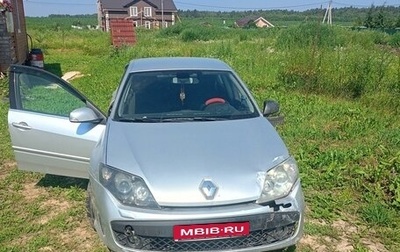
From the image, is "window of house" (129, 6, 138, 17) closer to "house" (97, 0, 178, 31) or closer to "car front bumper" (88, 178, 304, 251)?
"house" (97, 0, 178, 31)

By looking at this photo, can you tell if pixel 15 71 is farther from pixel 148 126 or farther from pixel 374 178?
pixel 374 178

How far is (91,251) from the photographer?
291cm

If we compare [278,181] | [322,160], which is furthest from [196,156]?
[322,160]

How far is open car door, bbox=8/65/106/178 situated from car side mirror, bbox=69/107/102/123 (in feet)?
0.09

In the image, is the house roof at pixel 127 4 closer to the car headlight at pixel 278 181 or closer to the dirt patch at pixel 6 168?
the dirt patch at pixel 6 168

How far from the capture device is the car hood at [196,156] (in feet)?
7.33

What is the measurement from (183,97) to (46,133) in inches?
52.3

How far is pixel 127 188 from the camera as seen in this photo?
7.64 ft

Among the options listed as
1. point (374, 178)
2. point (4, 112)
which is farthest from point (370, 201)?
point (4, 112)

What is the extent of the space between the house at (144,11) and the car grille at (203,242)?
5791 centimetres

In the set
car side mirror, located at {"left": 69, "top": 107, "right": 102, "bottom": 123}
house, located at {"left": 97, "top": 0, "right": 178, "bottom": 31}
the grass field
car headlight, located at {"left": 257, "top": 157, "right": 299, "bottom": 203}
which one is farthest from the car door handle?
house, located at {"left": 97, "top": 0, "right": 178, "bottom": 31}

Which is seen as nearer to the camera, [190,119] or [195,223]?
[195,223]

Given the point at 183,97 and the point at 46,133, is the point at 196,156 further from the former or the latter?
the point at 46,133

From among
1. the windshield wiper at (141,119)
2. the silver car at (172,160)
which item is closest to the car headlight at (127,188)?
the silver car at (172,160)
